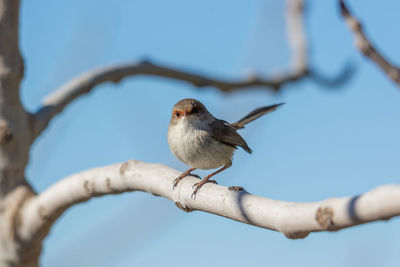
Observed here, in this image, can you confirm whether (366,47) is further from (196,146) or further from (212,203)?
(196,146)

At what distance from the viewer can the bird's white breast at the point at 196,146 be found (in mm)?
4637

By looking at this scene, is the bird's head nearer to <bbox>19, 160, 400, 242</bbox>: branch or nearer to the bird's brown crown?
the bird's brown crown

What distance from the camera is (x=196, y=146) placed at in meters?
4.65

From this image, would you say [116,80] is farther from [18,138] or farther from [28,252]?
[28,252]

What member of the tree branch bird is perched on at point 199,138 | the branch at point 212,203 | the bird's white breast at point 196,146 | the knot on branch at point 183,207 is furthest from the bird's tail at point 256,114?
the knot on branch at point 183,207

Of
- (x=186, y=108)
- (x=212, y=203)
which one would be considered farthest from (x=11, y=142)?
(x=212, y=203)

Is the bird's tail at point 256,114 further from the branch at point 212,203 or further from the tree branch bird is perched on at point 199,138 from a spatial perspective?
the branch at point 212,203

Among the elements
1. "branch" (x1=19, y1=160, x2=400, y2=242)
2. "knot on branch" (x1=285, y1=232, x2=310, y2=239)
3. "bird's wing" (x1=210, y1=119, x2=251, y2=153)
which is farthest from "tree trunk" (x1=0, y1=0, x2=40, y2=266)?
"knot on branch" (x1=285, y1=232, x2=310, y2=239)

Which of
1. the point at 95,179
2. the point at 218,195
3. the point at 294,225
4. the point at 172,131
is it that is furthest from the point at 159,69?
the point at 294,225

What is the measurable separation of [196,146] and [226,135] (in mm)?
450

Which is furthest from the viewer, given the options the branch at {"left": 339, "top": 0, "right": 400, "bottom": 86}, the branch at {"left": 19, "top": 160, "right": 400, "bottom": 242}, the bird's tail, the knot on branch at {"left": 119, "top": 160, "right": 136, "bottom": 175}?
the bird's tail

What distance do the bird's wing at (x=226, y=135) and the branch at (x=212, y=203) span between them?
135 cm

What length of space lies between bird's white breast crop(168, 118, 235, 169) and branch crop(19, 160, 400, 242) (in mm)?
989

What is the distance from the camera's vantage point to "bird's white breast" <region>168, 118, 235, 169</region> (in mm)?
4637
